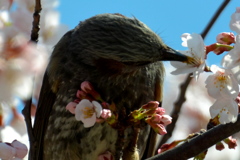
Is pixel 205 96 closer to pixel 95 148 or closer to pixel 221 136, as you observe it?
pixel 95 148

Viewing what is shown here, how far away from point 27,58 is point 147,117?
0.54 m

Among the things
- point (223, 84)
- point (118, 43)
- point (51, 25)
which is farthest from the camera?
point (118, 43)

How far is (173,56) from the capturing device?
2.06 metres

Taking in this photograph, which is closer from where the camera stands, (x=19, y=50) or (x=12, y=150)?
(x=19, y=50)

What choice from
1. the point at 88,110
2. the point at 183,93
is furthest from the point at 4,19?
the point at 183,93

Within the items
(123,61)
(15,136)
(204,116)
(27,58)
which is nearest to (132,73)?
(123,61)

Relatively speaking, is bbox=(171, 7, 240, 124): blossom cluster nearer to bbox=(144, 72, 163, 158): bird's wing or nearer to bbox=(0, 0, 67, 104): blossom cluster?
bbox=(0, 0, 67, 104): blossom cluster

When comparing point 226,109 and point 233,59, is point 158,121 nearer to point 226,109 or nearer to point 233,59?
point 226,109

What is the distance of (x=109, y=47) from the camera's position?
8.03 ft

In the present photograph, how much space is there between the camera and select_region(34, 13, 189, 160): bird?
239 centimetres

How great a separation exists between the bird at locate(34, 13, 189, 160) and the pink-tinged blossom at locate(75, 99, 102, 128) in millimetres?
516

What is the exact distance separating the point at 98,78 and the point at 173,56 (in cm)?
66

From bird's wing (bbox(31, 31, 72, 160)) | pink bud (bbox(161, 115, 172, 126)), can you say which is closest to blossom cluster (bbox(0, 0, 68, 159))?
pink bud (bbox(161, 115, 172, 126))

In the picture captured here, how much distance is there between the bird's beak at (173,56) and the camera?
6.01 feet
